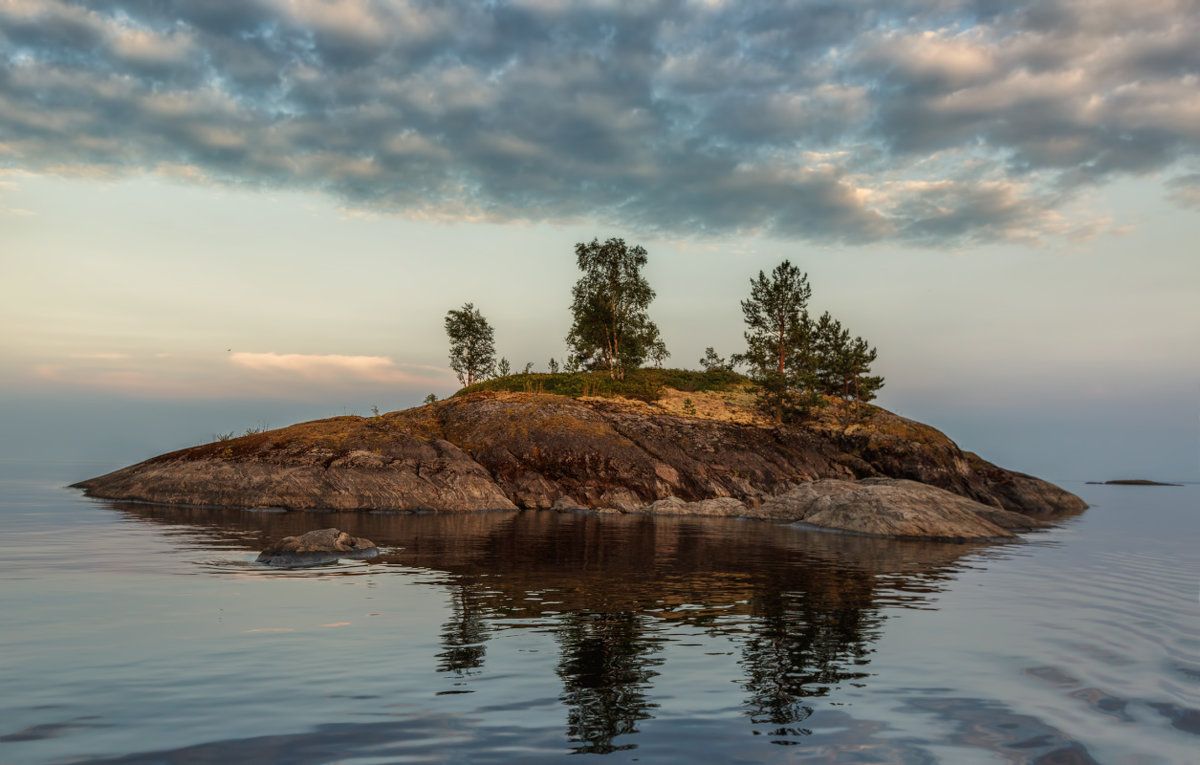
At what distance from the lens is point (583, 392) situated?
56.3 m

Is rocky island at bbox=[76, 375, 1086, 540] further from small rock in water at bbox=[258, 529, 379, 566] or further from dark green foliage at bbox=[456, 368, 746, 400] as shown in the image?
small rock in water at bbox=[258, 529, 379, 566]

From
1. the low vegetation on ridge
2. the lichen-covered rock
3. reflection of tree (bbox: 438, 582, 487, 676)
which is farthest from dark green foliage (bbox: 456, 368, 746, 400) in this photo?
reflection of tree (bbox: 438, 582, 487, 676)

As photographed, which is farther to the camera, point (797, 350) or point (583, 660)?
point (797, 350)

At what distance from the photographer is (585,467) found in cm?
4309

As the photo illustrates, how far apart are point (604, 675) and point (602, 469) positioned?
3457 centimetres

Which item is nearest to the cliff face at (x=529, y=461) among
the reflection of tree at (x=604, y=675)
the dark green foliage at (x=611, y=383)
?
the dark green foliage at (x=611, y=383)

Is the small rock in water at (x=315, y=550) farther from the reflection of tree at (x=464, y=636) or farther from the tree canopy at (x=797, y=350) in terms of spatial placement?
the tree canopy at (x=797, y=350)

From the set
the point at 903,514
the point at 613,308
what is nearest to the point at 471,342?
the point at 613,308

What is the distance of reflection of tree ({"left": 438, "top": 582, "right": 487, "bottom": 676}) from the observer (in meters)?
8.95

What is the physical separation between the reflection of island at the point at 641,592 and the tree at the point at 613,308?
34.6 meters

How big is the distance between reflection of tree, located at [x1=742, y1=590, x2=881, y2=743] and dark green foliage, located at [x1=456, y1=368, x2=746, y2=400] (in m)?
42.0

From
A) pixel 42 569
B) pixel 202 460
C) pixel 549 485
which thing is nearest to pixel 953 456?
pixel 549 485

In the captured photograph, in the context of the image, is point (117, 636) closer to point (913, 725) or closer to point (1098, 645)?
point (913, 725)

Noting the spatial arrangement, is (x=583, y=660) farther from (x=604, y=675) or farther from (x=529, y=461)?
(x=529, y=461)
